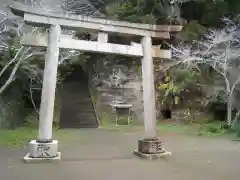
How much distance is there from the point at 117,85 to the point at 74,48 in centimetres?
817

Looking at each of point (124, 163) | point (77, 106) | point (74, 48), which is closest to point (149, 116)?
point (124, 163)

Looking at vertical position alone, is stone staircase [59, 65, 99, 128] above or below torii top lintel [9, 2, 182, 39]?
below

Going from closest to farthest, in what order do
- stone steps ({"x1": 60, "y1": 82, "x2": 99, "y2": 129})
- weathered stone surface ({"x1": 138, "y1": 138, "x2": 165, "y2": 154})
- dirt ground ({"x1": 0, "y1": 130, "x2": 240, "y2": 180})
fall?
dirt ground ({"x1": 0, "y1": 130, "x2": 240, "y2": 180}), weathered stone surface ({"x1": 138, "y1": 138, "x2": 165, "y2": 154}), stone steps ({"x1": 60, "y1": 82, "x2": 99, "y2": 129})

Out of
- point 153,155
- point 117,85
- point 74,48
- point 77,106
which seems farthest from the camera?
point 117,85

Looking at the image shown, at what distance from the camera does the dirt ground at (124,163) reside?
551 cm

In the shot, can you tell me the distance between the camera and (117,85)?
1488 centimetres

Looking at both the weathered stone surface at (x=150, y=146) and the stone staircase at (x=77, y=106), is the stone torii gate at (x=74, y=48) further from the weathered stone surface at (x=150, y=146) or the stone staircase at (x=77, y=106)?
the stone staircase at (x=77, y=106)

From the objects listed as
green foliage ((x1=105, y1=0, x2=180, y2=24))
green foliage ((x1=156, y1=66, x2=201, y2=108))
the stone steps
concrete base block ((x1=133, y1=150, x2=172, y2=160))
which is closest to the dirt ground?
concrete base block ((x1=133, y1=150, x2=172, y2=160))

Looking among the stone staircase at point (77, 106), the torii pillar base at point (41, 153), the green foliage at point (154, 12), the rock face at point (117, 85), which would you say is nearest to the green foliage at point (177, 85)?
the rock face at point (117, 85)

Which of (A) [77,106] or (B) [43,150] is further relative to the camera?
(A) [77,106]

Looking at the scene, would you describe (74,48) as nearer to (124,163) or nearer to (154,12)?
(124,163)

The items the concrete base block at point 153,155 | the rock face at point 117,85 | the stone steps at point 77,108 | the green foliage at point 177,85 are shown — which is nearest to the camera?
the concrete base block at point 153,155

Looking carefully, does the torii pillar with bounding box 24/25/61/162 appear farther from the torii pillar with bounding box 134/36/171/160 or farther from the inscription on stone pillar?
the torii pillar with bounding box 134/36/171/160

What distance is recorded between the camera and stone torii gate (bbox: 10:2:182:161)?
21.1 feet
